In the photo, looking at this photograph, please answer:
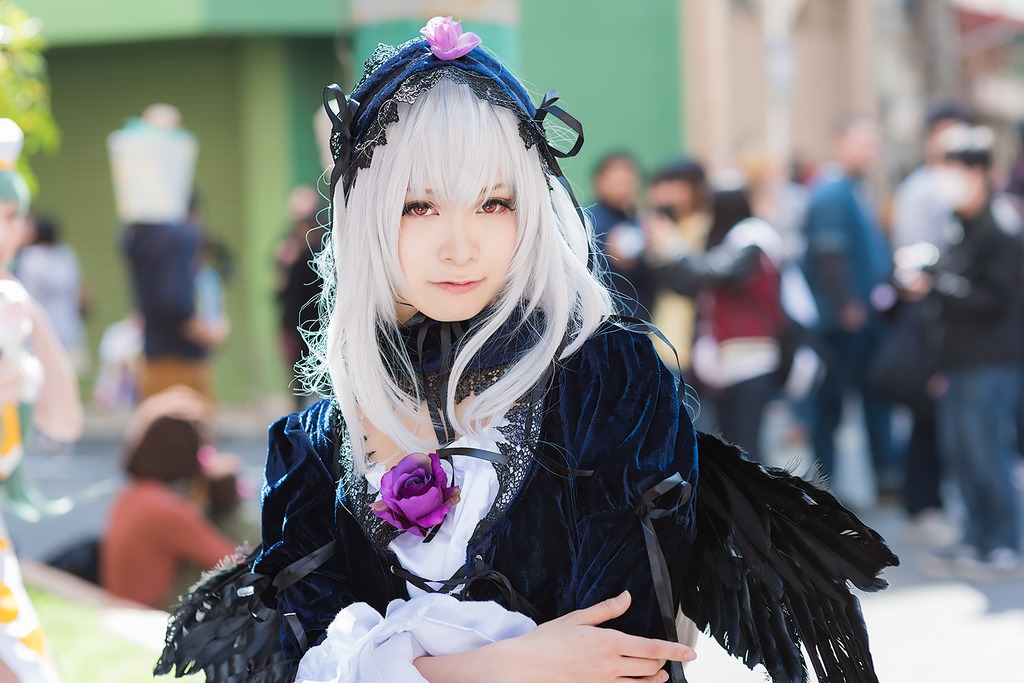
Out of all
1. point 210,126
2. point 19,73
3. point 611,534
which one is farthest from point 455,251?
point 210,126

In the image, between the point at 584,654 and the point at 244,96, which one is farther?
the point at 244,96

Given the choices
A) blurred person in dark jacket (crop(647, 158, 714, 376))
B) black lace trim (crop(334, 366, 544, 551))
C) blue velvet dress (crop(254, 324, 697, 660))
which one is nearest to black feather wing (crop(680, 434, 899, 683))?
blue velvet dress (crop(254, 324, 697, 660))

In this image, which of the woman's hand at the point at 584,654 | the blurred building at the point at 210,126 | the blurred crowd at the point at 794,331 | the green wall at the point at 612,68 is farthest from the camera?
the green wall at the point at 612,68

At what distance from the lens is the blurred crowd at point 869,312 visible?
513cm

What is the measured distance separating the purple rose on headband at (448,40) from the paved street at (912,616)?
78 centimetres

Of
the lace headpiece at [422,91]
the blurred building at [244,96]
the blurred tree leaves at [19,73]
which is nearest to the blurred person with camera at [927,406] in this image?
the blurred tree leaves at [19,73]

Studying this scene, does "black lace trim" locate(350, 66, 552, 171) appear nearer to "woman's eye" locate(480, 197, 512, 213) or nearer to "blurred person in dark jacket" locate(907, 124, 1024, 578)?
"woman's eye" locate(480, 197, 512, 213)

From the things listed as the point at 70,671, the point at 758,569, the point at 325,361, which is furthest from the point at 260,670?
the point at 70,671

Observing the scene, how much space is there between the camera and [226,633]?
200 cm

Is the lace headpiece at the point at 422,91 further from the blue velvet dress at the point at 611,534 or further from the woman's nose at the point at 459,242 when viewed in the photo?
the blue velvet dress at the point at 611,534

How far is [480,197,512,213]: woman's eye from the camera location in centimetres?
183

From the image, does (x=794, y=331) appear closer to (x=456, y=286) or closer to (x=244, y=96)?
(x=456, y=286)

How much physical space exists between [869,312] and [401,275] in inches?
196

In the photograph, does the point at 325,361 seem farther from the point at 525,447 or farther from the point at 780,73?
the point at 780,73
